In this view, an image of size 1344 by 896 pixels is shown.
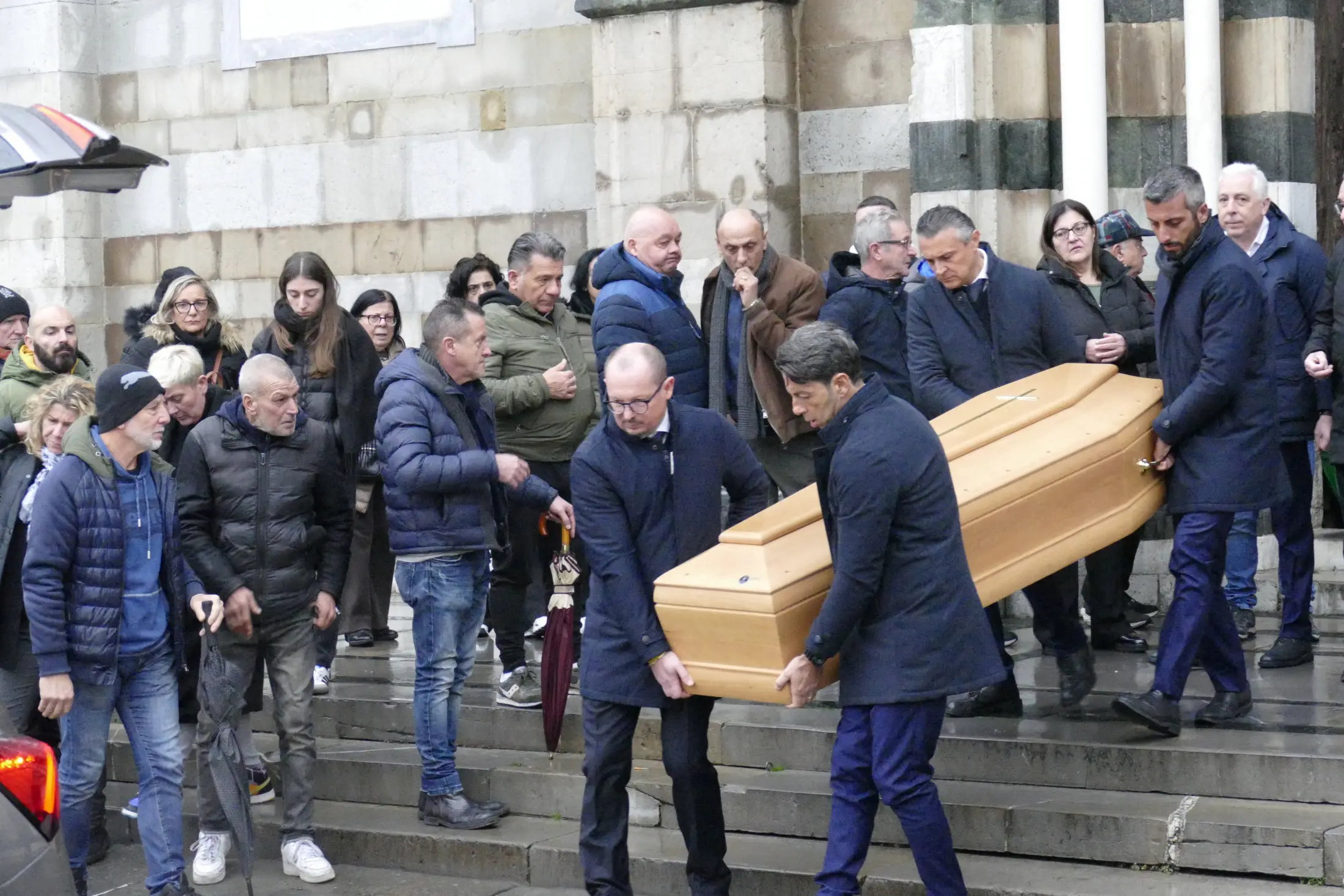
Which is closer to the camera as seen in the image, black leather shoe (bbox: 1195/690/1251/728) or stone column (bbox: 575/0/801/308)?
black leather shoe (bbox: 1195/690/1251/728)

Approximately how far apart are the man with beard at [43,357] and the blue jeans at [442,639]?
1.88 metres

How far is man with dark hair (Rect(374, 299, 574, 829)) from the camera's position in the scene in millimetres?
6586

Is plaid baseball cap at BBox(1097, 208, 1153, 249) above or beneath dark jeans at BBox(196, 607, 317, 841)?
above

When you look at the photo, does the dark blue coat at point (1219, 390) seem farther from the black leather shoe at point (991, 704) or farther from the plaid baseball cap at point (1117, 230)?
the plaid baseball cap at point (1117, 230)

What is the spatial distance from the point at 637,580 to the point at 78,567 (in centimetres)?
182

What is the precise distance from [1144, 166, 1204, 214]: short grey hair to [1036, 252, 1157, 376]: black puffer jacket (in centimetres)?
127

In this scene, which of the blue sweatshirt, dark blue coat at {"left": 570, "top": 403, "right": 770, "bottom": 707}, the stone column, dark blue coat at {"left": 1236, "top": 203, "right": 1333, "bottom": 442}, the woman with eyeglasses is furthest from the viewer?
the stone column

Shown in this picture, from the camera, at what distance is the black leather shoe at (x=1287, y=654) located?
23.7 ft

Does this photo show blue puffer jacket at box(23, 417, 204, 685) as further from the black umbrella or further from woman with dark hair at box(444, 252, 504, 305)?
woman with dark hair at box(444, 252, 504, 305)

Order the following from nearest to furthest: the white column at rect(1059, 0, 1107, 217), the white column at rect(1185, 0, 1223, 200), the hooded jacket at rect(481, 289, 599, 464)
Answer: the hooded jacket at rect(481, 289, 599, 464)
the white column at rect(1185, 0, 1223, 200)
the white column at rect(1059, 0, 1107, 217)

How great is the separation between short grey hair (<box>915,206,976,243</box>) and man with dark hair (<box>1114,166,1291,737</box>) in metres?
0.66

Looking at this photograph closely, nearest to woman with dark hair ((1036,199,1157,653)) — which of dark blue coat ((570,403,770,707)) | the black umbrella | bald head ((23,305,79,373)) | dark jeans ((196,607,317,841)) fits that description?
dark blue coat ((570,403,770,707))

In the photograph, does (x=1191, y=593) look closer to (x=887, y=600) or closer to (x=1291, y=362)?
(x=887, y=600)

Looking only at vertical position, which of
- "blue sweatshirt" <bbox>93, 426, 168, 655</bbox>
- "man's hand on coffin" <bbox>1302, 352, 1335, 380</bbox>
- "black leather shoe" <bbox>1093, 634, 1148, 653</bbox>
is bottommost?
"black leather shoe" <bbox>1093, 634, 1148, 653</bbox>
